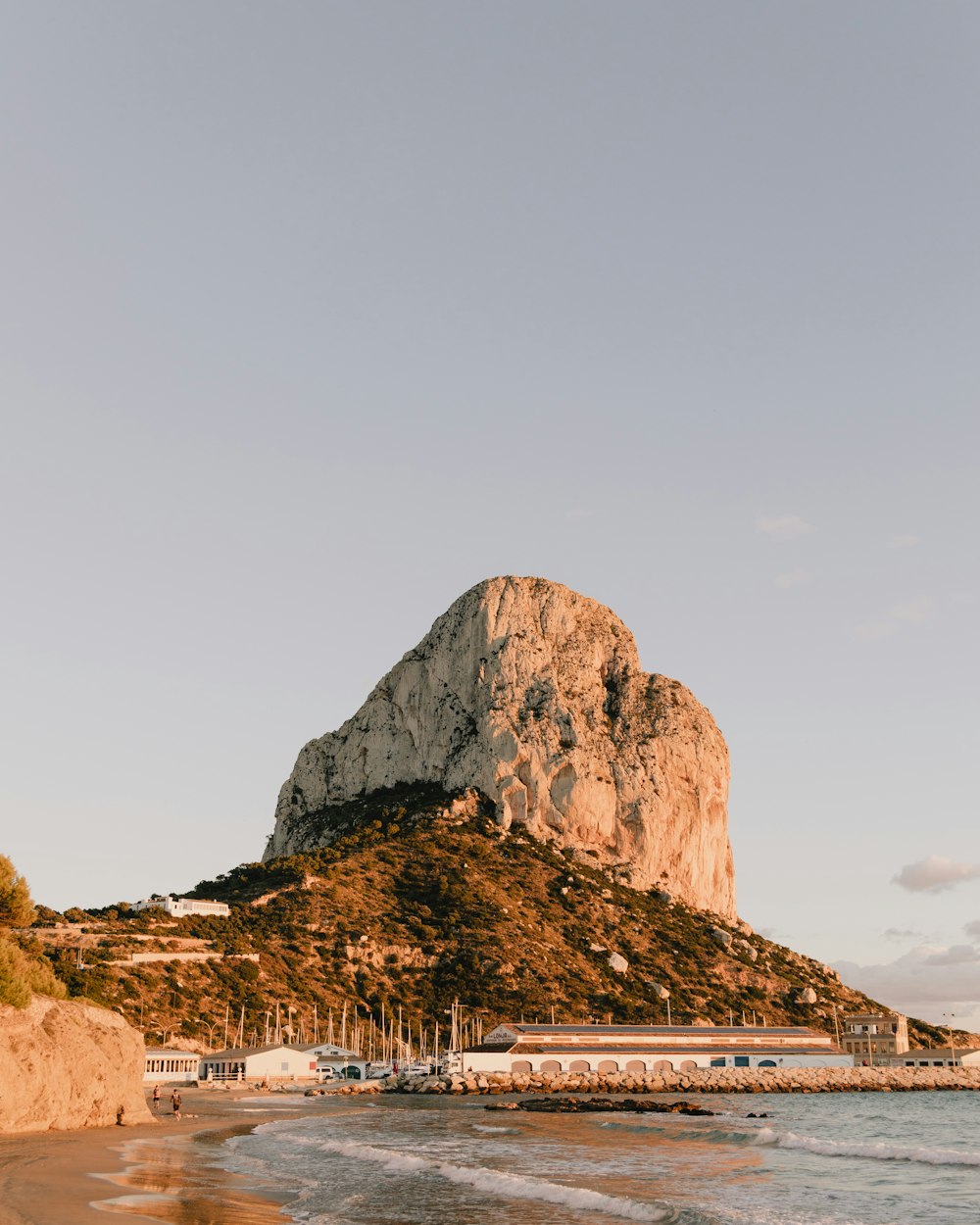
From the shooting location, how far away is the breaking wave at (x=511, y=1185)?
102 ft

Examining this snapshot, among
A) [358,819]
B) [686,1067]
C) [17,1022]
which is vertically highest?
[358,819]

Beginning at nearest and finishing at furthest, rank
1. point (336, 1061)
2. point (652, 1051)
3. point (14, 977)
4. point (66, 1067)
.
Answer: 1. point (14, 977)
2. point (66, 1067)
3. point (336, 1061)
4. point (652, 1051)

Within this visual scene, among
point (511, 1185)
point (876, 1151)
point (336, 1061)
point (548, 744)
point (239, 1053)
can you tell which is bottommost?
point (336, 1061)

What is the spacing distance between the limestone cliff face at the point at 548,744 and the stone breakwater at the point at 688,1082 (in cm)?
4779

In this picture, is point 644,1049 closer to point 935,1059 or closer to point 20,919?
point 935,1059

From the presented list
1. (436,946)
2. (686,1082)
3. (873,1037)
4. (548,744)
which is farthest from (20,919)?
(873,1037)

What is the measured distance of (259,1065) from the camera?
10262 centimetres

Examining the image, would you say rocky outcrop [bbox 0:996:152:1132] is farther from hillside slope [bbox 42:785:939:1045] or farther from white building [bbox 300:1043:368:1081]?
white building [bbox 300:1043:368:1081]

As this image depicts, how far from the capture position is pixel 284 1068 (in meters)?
105

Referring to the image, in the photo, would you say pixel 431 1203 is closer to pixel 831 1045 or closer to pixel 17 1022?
pixel 17 1022

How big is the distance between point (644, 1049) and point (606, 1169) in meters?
84.9

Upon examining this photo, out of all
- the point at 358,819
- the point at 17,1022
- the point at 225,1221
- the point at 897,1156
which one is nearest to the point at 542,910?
the point at 358,819

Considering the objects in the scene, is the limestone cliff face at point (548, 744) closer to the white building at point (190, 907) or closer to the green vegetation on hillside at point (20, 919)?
the white building at point (190, 907)

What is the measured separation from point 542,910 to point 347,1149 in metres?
103
